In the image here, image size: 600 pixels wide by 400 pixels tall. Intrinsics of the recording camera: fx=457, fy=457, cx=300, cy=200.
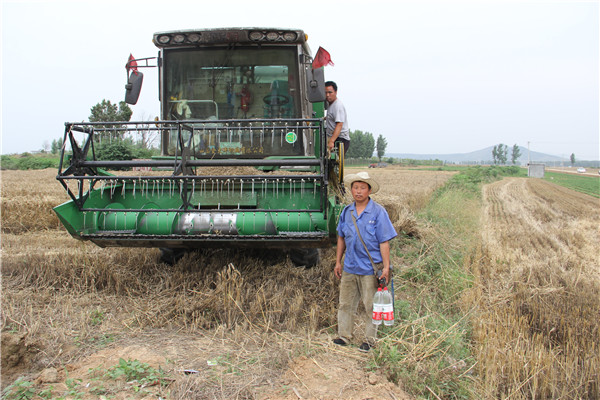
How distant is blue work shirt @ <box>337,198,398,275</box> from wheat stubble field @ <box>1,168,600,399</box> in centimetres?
65

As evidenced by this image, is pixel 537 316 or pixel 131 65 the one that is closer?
pixel 537 316

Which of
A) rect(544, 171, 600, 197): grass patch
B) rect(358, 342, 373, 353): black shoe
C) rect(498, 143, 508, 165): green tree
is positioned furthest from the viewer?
rect(498, 143, 508, 165): green tree

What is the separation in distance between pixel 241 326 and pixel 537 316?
2.92 meters

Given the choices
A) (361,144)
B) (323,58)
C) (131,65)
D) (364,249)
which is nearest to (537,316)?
(364,249)

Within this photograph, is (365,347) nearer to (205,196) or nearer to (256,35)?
(205,196)

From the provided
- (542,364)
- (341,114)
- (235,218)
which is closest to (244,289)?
(235,218)

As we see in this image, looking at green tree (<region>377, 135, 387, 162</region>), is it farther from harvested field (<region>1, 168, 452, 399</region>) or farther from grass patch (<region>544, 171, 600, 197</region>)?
harvested field (<region>1, 168, 452, 399</region>)

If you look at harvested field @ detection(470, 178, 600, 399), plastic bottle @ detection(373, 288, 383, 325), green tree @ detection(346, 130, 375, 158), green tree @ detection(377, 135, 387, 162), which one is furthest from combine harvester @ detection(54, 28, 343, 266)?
green tree @ detection(377, 135, 387, 162)

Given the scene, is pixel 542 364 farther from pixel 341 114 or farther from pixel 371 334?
pixel 341 114

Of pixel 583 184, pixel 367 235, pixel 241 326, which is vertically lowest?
pixel 241 326

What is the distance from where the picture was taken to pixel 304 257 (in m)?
5.41

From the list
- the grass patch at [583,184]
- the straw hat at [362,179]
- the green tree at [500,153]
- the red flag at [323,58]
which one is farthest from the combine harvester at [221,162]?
the green tree at [500,153]

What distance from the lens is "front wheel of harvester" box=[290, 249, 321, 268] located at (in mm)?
5392

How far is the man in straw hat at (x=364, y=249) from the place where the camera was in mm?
3703
